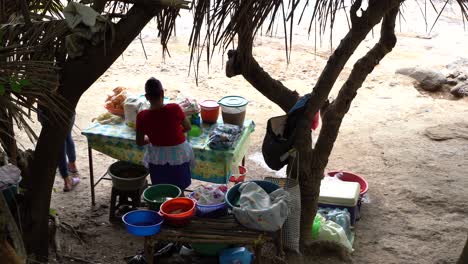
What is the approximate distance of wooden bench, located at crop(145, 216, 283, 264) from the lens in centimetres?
351

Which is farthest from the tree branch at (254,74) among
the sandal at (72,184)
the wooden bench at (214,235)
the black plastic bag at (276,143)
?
the sandal at (72,184)

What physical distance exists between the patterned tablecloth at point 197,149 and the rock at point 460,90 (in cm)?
453

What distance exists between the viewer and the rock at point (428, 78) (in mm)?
8289

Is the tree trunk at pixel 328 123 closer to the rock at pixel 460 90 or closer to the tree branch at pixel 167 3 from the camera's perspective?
the tree branch at pixel 167 3

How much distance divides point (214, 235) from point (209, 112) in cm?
147

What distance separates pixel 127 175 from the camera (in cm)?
466

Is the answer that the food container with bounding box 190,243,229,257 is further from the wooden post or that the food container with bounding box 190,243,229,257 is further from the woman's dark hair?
the woman's dark hair

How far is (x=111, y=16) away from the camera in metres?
3.20

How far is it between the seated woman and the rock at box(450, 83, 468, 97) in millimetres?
5248

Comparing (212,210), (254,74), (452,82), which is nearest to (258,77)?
(254,74)

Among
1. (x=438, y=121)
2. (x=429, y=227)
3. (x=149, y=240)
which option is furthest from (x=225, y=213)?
(x=438, y=121)

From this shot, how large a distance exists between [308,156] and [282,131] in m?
0.27

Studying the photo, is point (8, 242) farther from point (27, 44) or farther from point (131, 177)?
point (131, 177)

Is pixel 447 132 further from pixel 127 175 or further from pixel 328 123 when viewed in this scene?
pixel 127 175
